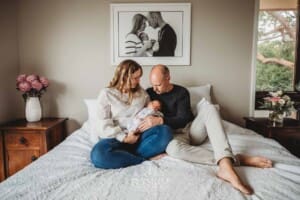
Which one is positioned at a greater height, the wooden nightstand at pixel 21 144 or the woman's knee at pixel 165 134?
the woman's knee at pixel 165 134

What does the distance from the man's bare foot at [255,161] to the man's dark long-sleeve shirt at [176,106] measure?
0.56 m

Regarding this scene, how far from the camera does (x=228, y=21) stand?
2740 mm

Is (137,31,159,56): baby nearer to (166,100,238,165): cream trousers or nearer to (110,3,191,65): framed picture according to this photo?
(110,3,191,65): framed picture

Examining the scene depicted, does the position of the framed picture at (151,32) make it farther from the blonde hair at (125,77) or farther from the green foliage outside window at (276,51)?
the green foliage outside window at (276,51)

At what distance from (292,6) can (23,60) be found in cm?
342

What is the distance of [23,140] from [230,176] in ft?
6.36

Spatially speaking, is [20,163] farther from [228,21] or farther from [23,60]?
[228,21]

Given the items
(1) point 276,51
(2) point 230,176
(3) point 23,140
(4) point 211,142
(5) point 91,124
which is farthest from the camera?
(1) point 276,51

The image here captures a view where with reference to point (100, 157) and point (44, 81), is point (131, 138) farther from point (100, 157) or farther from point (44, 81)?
point (44, 81)

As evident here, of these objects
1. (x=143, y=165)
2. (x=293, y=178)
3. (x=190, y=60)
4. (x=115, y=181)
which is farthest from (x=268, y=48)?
(x=115, y=181)

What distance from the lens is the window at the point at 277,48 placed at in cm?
311

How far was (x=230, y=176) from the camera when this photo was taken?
121 cm

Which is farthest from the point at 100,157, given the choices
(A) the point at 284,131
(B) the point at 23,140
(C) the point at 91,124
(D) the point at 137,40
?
(A) the point at 284,131

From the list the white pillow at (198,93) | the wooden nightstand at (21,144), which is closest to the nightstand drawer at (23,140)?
the wooden nightstand at (21,144)
